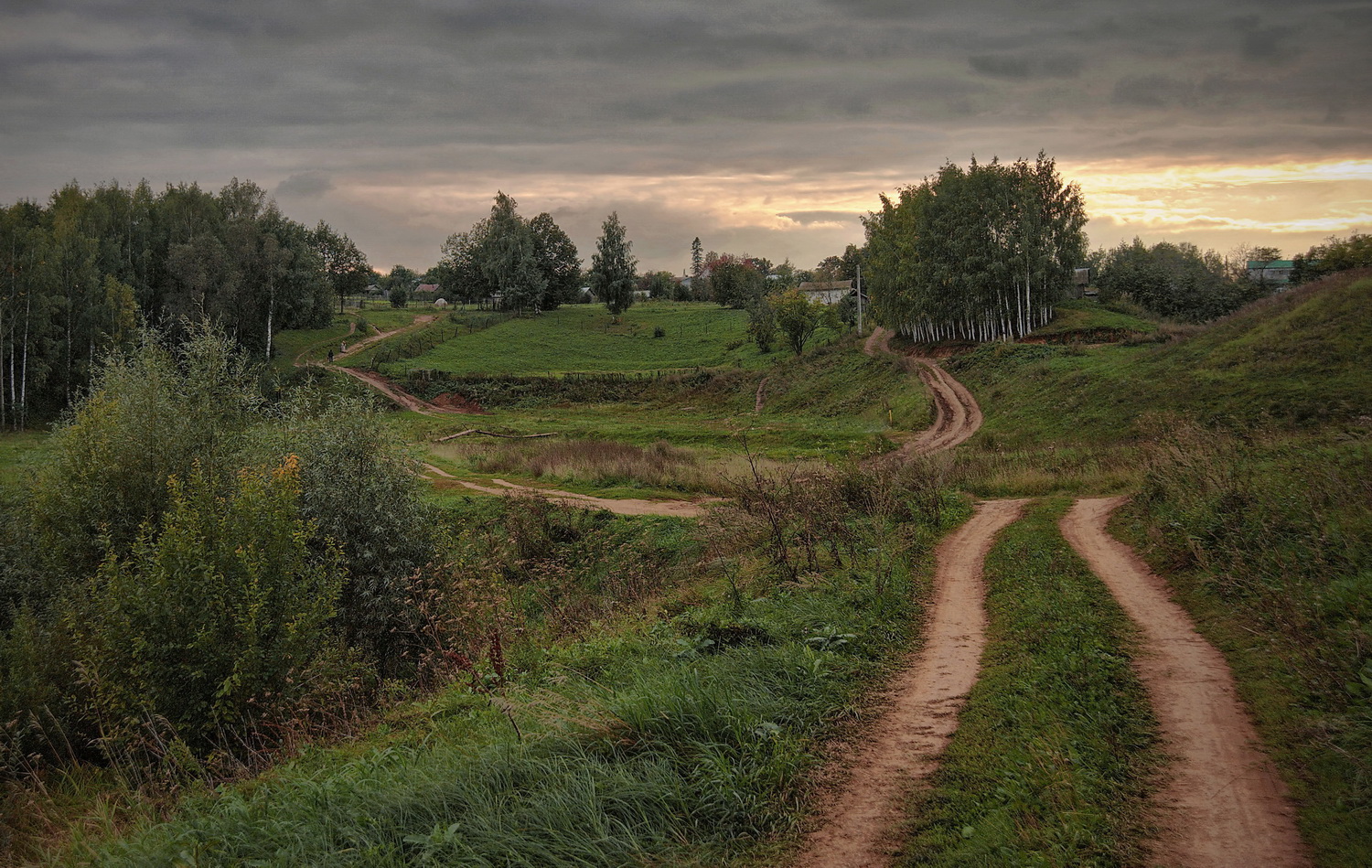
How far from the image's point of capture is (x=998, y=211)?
59906 millimetres

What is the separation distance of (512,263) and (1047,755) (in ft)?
360

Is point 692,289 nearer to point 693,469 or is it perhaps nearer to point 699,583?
point 693,469

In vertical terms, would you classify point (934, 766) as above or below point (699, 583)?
above

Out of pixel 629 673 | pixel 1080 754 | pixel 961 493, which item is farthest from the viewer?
pixel 961 493

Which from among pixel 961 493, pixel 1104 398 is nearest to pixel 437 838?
pixel 961 493

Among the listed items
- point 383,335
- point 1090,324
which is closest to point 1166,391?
point 1090,324

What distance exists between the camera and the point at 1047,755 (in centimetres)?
618

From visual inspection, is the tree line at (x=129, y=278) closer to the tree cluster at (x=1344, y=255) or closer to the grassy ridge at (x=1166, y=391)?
the grassy ridge at (x=1166, y=391)

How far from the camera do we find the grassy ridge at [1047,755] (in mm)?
5176

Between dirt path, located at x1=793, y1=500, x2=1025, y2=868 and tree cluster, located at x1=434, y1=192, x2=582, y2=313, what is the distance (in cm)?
10313

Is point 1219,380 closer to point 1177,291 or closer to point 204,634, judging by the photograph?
point 204,634

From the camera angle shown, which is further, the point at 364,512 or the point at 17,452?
the point at 17,452

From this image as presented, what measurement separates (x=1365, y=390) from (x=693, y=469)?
83.6 feet

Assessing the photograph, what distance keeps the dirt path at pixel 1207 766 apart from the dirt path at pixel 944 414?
70.1 ft
